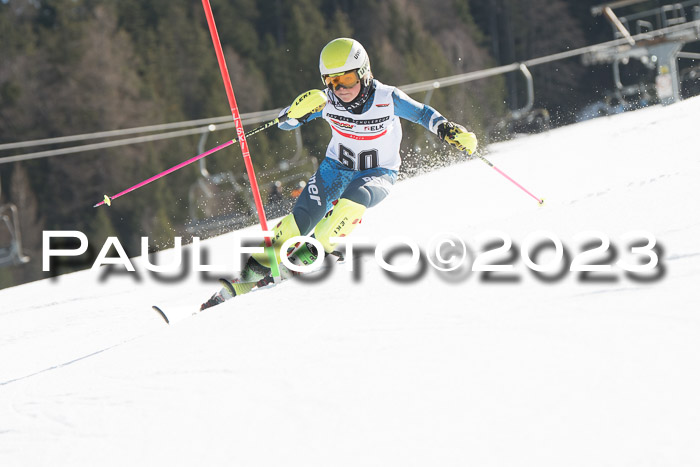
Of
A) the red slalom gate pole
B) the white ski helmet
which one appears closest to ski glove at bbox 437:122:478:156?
the white ski helmet

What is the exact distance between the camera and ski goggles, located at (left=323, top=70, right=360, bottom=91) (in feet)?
13.1

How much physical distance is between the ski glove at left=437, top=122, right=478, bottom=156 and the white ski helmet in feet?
1.65

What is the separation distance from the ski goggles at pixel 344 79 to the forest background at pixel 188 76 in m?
11.7

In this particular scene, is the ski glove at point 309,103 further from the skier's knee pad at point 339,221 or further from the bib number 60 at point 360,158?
the skier's knee pad at point 339,221

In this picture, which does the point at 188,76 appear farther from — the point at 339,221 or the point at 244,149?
the point at 339,221

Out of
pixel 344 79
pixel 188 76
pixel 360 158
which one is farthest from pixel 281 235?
pixel 188 76

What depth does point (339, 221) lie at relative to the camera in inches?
149

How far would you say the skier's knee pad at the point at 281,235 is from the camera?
3.90 metres

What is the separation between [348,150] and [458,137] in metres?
0.58

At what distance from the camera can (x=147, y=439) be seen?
2086mm

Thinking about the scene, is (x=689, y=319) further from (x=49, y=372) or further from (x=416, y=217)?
(x=416, y=217)

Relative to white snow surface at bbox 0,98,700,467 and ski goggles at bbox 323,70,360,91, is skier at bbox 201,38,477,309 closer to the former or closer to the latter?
ski goggles at bbox 323,70,360,91

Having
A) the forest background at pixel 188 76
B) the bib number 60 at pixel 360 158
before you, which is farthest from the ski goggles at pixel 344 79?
the forest background at pixel 188 76

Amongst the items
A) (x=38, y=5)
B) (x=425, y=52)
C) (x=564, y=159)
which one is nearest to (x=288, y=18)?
(x=425, y=52)
